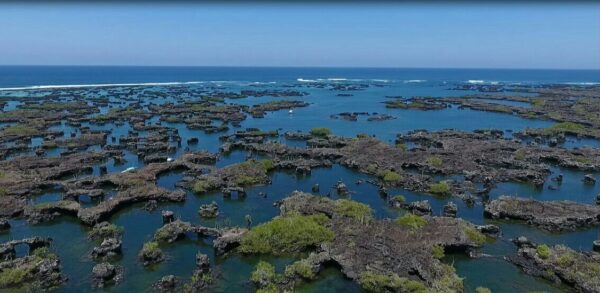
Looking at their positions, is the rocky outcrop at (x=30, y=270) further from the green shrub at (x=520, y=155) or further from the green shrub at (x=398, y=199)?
the green shrub at (x=520, y=155)

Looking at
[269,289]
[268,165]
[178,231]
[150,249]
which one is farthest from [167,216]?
[268,165]

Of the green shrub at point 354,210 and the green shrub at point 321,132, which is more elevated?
the green shrub at point 321,132

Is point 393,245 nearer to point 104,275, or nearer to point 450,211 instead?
point 450,211

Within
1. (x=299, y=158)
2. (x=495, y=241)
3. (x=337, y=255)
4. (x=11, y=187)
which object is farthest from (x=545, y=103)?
(x=11, y=187)

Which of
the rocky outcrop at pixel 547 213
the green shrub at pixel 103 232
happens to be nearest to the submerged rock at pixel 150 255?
the green shrub at pixel 103 232

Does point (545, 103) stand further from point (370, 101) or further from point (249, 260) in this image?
point (249, 260)

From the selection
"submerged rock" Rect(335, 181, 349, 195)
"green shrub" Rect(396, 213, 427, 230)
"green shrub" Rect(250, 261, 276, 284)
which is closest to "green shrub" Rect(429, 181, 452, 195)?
"submerged rock" Rect(335, 181, 349, 195)
